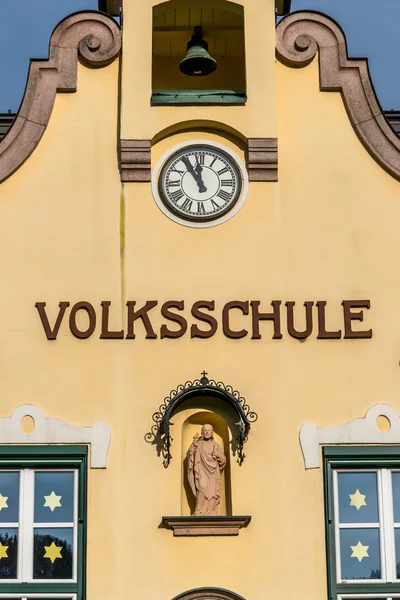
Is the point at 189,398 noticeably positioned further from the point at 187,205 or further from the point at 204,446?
the point at 187,205

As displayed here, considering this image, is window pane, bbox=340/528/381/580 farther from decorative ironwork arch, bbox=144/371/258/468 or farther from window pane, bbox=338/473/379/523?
decorative ironwork arch, bbox=144/371/258/468

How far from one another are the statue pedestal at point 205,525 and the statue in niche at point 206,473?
0.18 metres

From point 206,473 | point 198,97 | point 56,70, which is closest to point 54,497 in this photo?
point 206,473

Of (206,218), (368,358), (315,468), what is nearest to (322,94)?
(206,218)

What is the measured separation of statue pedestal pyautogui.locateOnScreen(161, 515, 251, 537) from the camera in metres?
17.8

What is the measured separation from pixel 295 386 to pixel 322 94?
142 inches

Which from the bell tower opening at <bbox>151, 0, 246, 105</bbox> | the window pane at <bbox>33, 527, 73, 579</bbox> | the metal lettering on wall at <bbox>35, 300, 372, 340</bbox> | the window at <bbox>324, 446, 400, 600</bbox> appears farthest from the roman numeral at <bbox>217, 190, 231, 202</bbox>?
the window pane at <bbox>33, 527, 73, 579</bbox>

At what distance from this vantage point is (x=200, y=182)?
63.3ft

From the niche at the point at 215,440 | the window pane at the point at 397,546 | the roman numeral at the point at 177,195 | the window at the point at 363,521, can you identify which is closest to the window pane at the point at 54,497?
the niche at the point at 215,440

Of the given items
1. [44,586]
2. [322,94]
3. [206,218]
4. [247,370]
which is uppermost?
[322,94]

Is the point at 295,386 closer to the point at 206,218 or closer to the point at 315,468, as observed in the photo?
the point at 315,468

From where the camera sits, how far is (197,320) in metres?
18.7

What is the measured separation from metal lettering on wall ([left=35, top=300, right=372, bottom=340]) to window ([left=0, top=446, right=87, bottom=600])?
1.41 m

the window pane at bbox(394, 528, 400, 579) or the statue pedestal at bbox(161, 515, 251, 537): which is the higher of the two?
the statue pedestal at bbox(161, 515, 251, 537)
